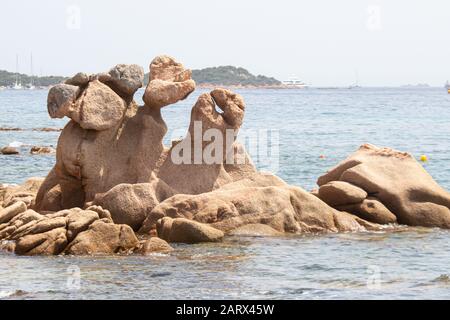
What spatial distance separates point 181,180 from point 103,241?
4.38 meters

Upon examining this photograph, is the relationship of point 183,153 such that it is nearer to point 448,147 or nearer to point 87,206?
point 87,206

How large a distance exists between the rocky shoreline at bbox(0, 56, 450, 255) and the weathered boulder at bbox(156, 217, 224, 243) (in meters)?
0.12

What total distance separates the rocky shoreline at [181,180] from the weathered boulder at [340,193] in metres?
0.03

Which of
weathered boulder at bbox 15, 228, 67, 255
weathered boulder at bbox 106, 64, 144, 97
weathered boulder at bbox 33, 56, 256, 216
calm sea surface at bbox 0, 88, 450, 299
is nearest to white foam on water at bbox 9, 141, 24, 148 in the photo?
weathered boulder at bbox 33, 56, 256, 216

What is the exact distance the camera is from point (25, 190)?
26906mm

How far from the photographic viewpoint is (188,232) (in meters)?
20.8

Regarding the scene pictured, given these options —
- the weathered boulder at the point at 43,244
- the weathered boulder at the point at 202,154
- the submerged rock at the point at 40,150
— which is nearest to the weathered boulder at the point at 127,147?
the weathered boulder at the point at 202,154

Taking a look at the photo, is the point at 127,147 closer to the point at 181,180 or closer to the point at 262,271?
the point at 181,180

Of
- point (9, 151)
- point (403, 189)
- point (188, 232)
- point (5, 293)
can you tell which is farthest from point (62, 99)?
point (9, 151)

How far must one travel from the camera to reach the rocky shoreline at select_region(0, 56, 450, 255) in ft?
72.6

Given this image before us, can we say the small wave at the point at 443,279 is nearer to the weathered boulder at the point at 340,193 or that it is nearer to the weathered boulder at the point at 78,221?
the weathered boulder at the point at 340,193

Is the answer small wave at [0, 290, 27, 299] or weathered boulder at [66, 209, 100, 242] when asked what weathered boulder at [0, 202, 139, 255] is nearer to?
weathered boulder at [66, 209, 100, 242]
